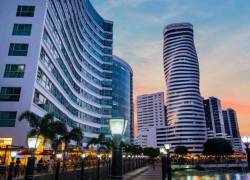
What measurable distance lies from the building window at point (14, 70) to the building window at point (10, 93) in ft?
6.04

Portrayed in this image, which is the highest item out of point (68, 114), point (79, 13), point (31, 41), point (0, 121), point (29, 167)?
point (79, 13)

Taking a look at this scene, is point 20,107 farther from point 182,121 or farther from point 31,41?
point 182,121

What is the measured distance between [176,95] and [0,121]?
17356 centimetres

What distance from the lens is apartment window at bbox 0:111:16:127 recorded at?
30328 mm

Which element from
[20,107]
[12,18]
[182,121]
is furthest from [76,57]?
[182,121]

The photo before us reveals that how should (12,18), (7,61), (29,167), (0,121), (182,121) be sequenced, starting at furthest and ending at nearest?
(182,121), (12,18), (7,61), (0,121), (29,167)

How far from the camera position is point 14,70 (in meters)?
32.8

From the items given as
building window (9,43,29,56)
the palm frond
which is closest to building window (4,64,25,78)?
building window (9,43,29,56)

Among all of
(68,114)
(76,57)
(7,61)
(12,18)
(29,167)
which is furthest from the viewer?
(76,57)

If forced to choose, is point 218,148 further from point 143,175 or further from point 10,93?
point 10,93

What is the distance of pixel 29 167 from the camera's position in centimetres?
988

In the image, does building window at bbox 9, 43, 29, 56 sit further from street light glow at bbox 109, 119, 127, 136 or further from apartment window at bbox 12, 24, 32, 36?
street light glow at bbox 109, 119, 127, 136

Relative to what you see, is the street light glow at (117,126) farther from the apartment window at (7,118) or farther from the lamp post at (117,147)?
the apartment window at (7,118)

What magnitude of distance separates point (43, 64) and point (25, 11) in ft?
27.4
